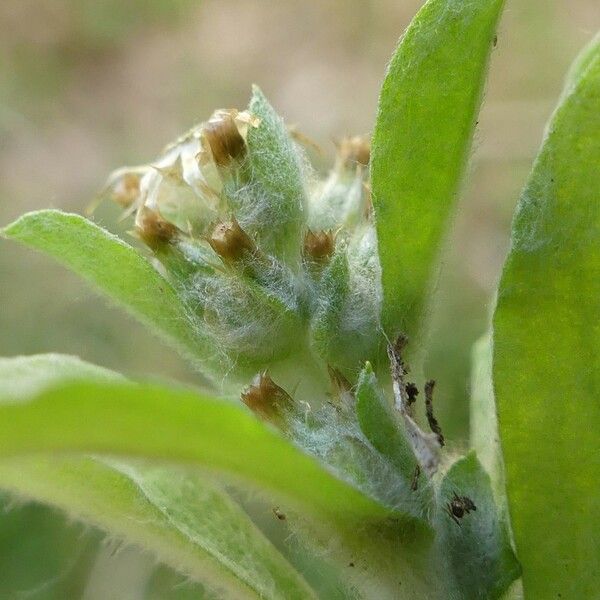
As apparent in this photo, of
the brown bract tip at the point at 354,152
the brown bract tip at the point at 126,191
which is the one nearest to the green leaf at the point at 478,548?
the brown bract tip at the point at 354,152

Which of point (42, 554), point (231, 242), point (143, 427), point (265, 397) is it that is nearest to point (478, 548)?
point (265, 397)

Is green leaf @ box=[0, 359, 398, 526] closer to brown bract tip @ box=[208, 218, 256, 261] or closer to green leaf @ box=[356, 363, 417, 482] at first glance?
green leaf @ box=[356, 363, 417, 482]

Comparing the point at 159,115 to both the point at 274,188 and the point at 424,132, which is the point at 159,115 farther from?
the point at 424,132

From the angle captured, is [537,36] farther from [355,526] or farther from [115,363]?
[355,526]

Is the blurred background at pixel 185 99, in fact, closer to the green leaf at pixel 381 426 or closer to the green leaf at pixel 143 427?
the green leaf at pixel 381 426

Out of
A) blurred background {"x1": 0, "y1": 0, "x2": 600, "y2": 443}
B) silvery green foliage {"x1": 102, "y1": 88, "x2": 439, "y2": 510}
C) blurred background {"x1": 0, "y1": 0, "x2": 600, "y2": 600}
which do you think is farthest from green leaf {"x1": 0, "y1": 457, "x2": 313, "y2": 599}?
blurred background {"x1": 0, "y1": 0, "x2": 600, "y2": 443}
